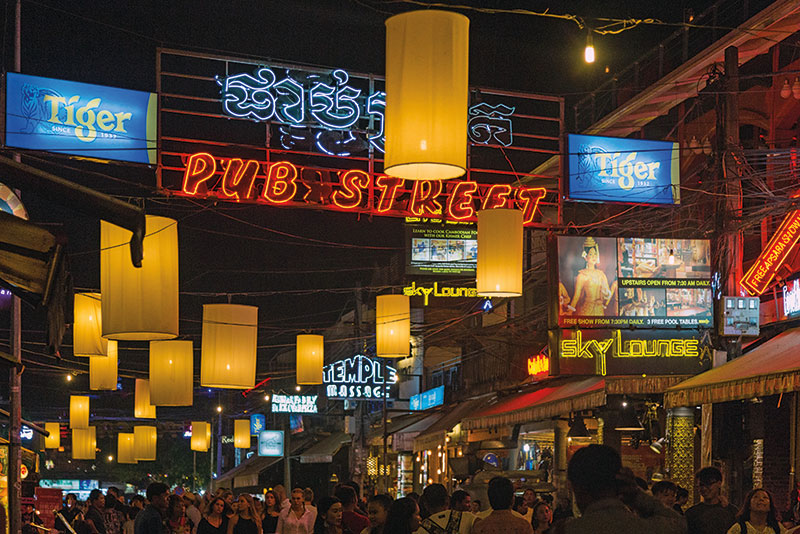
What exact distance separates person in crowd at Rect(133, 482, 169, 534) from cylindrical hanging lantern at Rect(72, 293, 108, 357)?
827 cm

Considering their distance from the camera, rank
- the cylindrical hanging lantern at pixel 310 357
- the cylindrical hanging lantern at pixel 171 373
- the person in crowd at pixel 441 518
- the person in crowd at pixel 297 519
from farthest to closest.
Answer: the cylindrical hanging lantern at pixel 310 357
the cylindrical hanging lantern at pixel 171 373
the person in crowd at pixel 297 519
the person in crowd at pixel 441 518

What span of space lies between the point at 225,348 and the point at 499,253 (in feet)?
19.3

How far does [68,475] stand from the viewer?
92375 millimetres

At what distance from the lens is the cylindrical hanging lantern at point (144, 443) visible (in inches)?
1873

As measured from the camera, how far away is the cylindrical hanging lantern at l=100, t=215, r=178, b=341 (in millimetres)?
12195

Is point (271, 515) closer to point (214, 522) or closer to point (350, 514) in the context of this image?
point (214, 522)

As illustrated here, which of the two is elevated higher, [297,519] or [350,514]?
[350,514]

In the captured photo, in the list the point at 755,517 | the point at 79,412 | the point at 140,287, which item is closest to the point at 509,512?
the point at 755,517

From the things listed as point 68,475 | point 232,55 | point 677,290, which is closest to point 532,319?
point 677,290

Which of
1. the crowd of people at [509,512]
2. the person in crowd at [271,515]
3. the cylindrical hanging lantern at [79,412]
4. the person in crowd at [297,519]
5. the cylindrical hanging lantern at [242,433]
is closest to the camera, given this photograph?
the crowd of people at [509,512]

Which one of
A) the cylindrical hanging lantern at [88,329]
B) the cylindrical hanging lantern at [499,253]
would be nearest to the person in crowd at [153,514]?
the cylindrical hanging lantern at [499,253]

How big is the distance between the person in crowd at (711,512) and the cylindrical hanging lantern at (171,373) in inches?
571

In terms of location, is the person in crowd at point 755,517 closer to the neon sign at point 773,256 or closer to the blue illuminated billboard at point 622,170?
the neon sign at point 773,256

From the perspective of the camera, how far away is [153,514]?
11.5 metres
